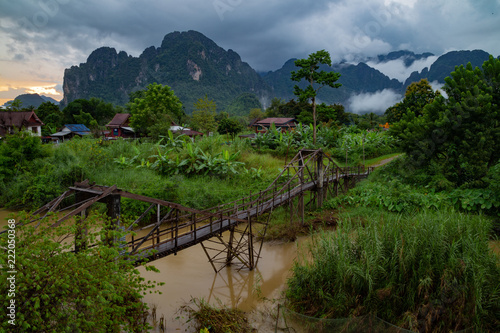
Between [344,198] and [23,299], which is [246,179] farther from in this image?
[23,299]

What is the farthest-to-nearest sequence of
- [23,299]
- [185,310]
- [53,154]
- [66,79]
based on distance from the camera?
1. [66,79]
2. [53,154]
3. [185,310]
4. [23,299]

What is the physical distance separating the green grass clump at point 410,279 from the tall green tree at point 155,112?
2375 centimetres

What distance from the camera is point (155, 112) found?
116ft

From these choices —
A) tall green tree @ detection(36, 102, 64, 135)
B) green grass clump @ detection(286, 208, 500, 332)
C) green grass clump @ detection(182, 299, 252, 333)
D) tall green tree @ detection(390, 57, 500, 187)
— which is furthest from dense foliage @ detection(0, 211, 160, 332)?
tall green tree @ detection(36, 102, 64, 135)

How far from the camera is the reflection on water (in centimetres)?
866

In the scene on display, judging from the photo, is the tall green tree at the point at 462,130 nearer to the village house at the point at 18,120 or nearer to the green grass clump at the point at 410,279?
the green grass clump at the point at 410,279

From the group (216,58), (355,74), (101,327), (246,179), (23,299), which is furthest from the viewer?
(355,74)

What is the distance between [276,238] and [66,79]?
116 m

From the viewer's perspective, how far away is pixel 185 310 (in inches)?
312

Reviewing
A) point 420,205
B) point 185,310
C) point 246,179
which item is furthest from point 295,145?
point 185,310

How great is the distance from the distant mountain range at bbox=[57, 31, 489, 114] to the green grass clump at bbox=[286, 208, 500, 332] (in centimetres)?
7955

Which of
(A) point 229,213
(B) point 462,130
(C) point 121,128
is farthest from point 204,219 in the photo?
(C) point 121,128

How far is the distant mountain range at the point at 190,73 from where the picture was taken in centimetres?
9931

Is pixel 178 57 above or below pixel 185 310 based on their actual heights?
above
